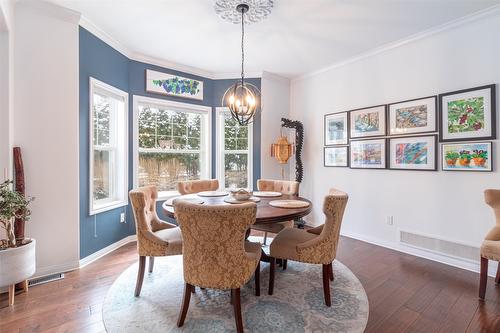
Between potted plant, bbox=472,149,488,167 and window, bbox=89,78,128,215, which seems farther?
window, bbox=89,78,128,215

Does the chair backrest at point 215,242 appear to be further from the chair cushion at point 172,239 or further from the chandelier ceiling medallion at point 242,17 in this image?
the chandelier ceiling medallion at point 242,17

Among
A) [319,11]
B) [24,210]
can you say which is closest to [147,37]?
[319,11]

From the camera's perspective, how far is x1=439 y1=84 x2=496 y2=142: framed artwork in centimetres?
260

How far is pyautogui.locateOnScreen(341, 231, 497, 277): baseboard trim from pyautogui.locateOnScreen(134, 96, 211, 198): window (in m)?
2.83

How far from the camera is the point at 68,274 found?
2.63 meters

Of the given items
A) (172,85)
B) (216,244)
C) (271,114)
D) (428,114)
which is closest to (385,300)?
(216,244)

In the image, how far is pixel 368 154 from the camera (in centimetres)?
369

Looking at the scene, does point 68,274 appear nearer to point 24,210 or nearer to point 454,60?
point 24,210

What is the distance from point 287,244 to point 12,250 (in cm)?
229

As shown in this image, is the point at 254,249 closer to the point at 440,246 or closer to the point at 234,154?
the point at 440,246

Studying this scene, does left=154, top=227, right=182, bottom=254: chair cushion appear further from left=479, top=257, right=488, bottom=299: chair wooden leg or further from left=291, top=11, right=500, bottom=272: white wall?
left=291, top=11, right=500, bottom=272: white wall

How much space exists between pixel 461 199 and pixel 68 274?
14.4ft

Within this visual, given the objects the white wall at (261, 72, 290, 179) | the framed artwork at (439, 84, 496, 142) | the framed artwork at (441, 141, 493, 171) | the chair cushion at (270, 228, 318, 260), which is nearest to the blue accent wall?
the white wall at (261, 72, 290, 179)

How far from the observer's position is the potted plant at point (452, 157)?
9.28 feet
